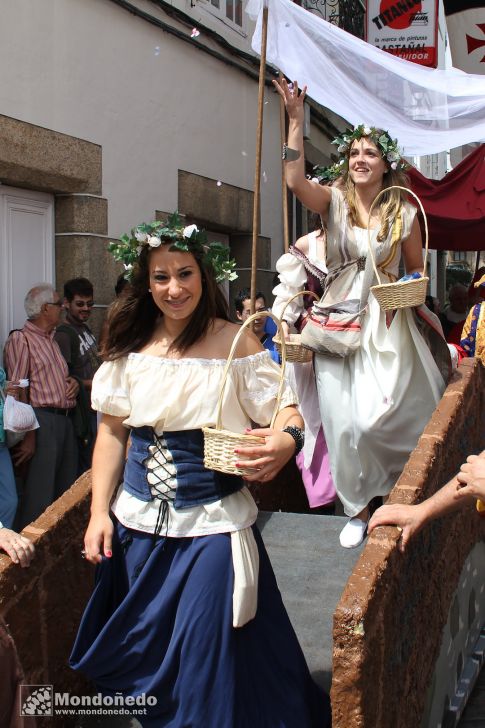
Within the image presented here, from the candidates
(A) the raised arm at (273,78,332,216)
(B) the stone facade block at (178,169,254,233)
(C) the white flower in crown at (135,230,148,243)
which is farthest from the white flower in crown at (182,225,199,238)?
(B) the stone facade block at (178,169,254,233)

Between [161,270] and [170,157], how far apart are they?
5194mm

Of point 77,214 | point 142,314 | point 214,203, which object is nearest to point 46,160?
point 77,214

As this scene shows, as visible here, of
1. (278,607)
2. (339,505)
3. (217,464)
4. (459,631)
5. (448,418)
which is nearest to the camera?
(217,464)

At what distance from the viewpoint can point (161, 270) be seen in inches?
109

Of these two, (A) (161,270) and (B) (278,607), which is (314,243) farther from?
(B) (278,607)

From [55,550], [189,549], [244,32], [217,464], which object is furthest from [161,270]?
[244,32]

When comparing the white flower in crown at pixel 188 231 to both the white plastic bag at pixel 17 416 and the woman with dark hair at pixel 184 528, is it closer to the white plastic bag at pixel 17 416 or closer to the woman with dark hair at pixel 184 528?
the woman with dark hair at pixel 184 528

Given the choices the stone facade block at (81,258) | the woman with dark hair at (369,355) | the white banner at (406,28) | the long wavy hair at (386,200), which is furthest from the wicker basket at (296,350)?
the white banner at (406,28)

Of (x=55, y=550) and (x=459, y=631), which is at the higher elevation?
(x=55, y=550)

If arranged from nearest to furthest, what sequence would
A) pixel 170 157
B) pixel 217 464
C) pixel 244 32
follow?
pixel 217 464
pixel 170 157
pixel 244 32

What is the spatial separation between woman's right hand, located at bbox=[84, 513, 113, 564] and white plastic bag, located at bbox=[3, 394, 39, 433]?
2.03 meters

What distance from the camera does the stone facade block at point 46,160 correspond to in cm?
573

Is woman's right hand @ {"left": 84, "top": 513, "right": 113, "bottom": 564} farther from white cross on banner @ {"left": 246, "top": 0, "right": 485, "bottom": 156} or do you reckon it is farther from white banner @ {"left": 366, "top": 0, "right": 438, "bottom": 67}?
white banner @ {"left": 366, "top": 0, "right": 438, "bottom": 67}

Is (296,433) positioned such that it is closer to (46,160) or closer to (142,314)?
(142,314)
